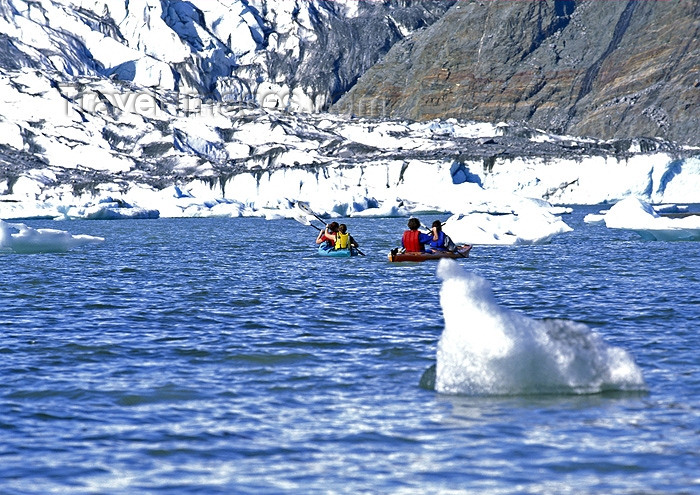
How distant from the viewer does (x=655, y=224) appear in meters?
31.7

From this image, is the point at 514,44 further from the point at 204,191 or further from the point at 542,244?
the point at 542,244

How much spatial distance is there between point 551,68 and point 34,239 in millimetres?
154906

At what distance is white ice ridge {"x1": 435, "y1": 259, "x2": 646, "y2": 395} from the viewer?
7.59m

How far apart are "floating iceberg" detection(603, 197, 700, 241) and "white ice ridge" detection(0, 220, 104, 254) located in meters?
17.5

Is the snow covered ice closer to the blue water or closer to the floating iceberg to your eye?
the floating iceberg

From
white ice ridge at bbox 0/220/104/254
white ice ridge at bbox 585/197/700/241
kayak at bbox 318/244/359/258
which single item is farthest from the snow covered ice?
white ice ridge at bbox 0/220/104/254

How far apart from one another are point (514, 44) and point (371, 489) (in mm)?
180106

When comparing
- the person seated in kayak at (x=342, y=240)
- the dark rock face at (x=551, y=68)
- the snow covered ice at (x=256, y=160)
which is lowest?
the person seated in kayak at (x=342, y=240)

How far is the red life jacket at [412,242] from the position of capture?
76.7ft

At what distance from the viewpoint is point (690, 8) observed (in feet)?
485

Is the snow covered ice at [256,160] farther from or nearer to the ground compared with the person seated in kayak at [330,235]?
farther from the ground

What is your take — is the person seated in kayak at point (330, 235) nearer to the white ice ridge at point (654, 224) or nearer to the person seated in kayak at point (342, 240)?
the person seated in kayak at point (342, 240)

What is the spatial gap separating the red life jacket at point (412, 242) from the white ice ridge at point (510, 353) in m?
15.3

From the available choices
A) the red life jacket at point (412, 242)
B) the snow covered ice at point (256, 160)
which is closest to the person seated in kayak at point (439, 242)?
the red life jacket at point (412, 242)
